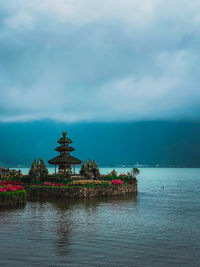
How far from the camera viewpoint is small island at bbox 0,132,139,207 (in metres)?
35.9

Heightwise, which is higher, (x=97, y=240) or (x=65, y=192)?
(x=65, y=192)

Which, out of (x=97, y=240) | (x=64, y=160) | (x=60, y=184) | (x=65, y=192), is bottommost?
(x=97, y=240)

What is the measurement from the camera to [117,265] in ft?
44.2

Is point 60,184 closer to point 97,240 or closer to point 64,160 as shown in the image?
point 64,160

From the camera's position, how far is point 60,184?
4734 centimetres

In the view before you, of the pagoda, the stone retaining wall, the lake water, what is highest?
the pagoda

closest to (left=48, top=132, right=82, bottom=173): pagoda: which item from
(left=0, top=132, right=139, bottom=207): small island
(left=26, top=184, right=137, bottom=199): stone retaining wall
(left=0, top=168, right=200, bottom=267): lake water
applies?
(left=0, top=132, right=139, bottom=207): small island

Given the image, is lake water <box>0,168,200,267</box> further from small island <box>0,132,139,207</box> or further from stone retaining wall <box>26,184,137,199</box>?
stone retaining wall <box>26,184,137,199</box>

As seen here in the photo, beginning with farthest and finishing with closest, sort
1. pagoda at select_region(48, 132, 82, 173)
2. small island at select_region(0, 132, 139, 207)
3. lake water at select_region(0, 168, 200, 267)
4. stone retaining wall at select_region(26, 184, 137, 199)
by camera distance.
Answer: pagoda at select_region(48, 132, 82, 173), stone retaining wall at select_region(26, 184, 137, 199), small island at select_region(0, 132, 139, 207), lake water at select_region(0, 168, 200, 267)

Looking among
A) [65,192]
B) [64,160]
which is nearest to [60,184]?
[65,192]

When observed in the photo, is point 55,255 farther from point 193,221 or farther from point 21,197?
point 21,197

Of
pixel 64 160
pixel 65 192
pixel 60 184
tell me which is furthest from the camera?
pixel 64 160

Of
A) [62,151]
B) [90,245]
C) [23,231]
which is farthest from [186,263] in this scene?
[62,151]

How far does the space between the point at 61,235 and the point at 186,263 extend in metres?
8.20
